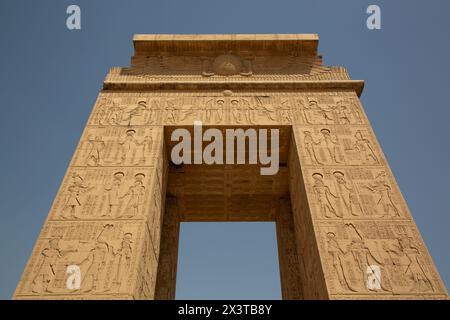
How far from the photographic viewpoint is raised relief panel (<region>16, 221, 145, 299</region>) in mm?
6051

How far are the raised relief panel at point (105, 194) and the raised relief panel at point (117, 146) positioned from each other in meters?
0.21

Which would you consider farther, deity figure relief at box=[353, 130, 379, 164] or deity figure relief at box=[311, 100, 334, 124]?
deity figure relief at box=[311, 100, 334, 124]

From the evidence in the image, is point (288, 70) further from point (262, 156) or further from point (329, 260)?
point (329, 260)

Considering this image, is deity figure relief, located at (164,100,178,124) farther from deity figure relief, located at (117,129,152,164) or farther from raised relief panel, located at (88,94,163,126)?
deity figure relief, located at (117,129,152,164)

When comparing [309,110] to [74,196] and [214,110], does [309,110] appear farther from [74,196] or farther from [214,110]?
[74,196]

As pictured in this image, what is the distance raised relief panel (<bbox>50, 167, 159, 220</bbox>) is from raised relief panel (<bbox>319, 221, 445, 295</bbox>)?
3228 mm

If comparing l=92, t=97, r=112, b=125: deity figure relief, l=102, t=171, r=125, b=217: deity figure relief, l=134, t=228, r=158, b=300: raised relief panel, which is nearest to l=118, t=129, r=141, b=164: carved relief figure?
l=102, t=171, r=125, b=217: deity figure relief

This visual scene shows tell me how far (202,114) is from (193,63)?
2085 millimetres

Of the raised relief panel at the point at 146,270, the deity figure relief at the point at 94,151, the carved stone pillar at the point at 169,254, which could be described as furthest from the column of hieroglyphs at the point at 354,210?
the deity figure relief at the point at 94,151

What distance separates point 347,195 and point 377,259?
4.36ft

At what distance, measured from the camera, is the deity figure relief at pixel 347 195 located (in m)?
7.14

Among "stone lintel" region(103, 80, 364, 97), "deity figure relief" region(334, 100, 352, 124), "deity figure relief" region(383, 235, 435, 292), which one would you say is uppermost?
"stone lintel" region(103, 80, 364, 97)

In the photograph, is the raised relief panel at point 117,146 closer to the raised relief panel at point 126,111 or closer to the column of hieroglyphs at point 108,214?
the column of hieroglyphs at point 108,214

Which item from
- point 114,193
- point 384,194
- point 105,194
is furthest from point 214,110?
point 384,194
